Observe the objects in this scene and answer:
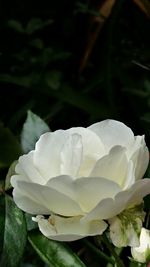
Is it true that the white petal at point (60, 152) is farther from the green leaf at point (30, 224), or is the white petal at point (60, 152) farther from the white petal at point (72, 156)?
the green leaf at point (30, 224)

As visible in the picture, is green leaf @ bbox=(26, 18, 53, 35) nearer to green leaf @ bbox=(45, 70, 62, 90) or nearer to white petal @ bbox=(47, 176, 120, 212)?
green leaf @ bbox=(45, 70, 62, 90)

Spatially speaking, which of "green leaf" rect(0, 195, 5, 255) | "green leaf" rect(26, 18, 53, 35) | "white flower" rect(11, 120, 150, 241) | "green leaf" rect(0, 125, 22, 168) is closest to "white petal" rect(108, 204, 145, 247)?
"white flower" rect(11, 120, 150, 241)

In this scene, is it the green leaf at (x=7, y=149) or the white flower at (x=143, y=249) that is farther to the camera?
the green leaf at (x=7, y=149)

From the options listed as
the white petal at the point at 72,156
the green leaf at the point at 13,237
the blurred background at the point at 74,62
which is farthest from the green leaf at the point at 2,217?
the blurred background at the point at 74,62

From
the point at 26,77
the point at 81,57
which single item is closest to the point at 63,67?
the point at 81,57

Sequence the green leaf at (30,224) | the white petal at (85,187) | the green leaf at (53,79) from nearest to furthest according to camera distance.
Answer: the white petal at (85,187) → the green leaf at (30,224) → the green leaf at (53,79)

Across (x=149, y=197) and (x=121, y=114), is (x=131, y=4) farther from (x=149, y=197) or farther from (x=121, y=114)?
(x=149, y=197)

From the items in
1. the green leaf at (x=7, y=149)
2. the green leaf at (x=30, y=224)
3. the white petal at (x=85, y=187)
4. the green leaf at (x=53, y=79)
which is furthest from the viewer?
the green leaf at (x=53, y=79)
